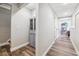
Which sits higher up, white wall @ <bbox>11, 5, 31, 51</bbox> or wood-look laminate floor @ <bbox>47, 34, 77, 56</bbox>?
white wall @ <bbox>11, 5, 31, 51</bbox>

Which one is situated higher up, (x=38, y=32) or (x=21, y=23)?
(x=21, y=23)

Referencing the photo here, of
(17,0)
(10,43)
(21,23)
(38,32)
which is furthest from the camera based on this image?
(21,23)

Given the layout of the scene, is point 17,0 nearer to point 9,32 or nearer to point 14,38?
point 9,32

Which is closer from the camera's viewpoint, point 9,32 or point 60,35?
point 9,32

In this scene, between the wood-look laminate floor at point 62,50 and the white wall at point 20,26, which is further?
the white wall at point 20,26

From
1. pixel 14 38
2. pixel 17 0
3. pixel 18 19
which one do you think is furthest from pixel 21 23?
pixel 17 0

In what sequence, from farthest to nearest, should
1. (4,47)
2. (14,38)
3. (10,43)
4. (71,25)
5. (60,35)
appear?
(60,35)
(71,25)
(14,38)
(10,43)
(4,47)

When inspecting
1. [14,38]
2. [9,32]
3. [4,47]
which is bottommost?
[4,47]

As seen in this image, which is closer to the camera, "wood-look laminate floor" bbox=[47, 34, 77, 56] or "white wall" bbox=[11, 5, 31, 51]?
"wood-look laminate floor" bbox=[47, 34, 77, 56]

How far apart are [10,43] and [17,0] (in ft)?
4.14

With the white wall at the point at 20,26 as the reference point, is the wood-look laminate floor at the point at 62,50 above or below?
below

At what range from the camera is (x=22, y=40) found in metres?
2.08

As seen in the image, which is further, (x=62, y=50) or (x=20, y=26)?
(x=20, y=26)

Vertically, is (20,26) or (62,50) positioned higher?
(20,26)
